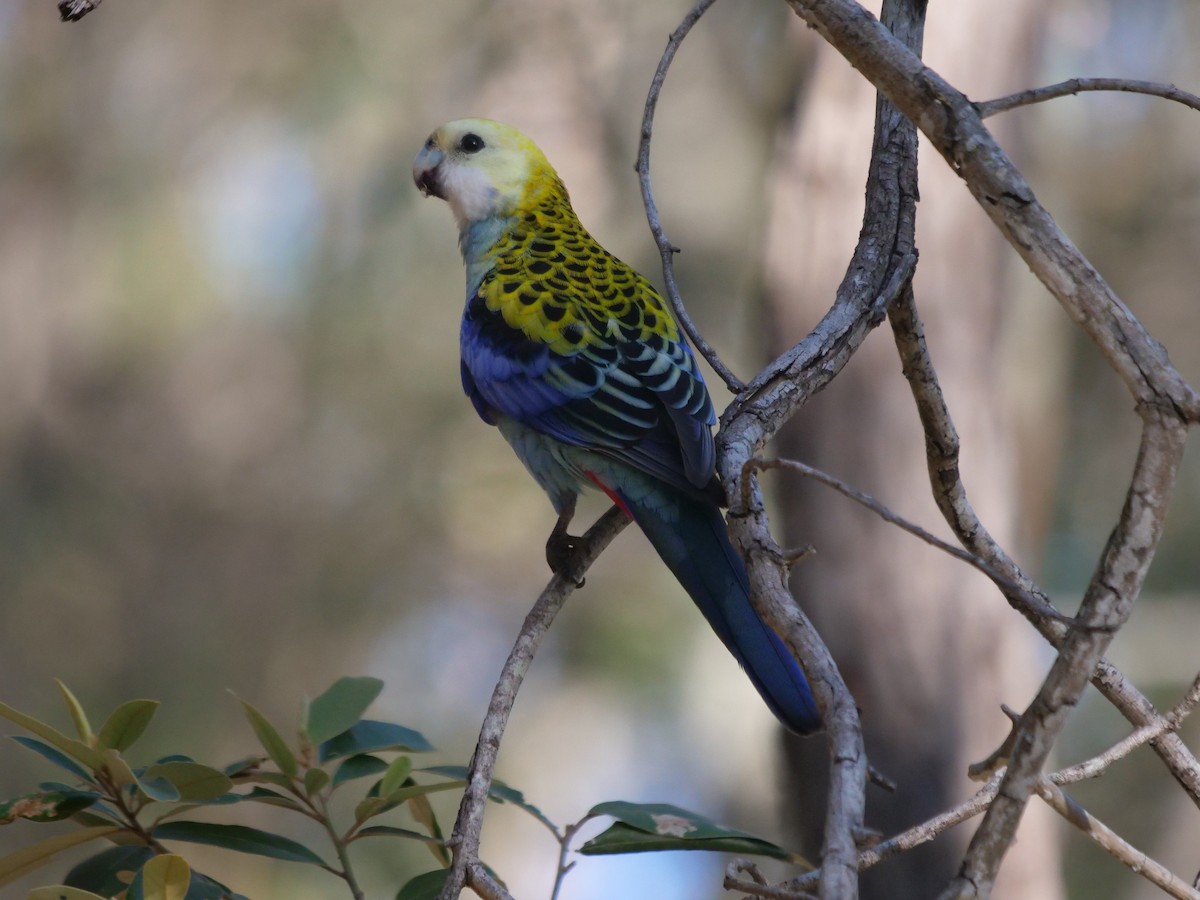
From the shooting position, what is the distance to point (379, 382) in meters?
7.63

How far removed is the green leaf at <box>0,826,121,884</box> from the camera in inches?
56.1

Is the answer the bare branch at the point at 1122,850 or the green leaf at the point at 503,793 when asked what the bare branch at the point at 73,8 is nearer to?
the green leaf at the point at 503,793

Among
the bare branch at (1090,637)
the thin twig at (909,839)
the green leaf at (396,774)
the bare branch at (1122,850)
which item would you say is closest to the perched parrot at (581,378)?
the thin twig at (909,839)

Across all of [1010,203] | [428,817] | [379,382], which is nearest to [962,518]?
[1010,203]

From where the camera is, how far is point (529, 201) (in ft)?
10.6

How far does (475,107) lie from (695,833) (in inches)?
227

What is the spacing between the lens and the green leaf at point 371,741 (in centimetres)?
163

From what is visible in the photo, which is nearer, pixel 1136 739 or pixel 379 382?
pixel 1136 739

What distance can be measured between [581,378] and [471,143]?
1057 millimetres

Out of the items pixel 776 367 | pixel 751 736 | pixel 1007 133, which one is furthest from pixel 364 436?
pixel 776 367

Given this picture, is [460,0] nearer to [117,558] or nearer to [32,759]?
[117,558]

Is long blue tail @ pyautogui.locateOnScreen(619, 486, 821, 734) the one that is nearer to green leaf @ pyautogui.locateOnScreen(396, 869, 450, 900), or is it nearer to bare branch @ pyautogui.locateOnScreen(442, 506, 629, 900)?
bare branch @ pyautogui.locateOnScreen(442, 506, 629, 900)

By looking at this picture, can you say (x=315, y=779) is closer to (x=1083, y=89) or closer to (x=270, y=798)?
(x=270, y=798)

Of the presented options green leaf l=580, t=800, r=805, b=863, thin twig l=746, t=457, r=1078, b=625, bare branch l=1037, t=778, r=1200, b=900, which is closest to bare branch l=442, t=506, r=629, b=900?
green leaf l=580, t=800, r=805, b=863
